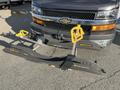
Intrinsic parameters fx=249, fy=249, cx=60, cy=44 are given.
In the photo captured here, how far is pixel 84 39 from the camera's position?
541 centimetres

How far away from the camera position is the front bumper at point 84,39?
5375mm

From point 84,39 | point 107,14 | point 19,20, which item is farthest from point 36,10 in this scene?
point 19,20

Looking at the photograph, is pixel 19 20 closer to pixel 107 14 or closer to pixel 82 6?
pixel 82 6

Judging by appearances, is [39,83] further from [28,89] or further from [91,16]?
[91,16]

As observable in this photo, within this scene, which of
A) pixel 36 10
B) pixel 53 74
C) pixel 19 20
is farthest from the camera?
pixel 19 20

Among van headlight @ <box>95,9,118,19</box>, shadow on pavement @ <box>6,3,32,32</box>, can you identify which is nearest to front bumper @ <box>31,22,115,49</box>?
van headlight @ <box>95,9,118,19</box>

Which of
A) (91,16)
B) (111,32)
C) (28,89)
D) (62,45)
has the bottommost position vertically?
(28,89)

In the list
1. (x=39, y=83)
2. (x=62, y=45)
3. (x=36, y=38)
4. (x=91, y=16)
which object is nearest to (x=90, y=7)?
(x=91, y=16)

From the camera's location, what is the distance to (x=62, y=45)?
18.3 ft

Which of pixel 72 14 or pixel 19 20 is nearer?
pixel 72 14

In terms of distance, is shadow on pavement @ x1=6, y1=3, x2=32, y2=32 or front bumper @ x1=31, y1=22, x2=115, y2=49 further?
shadow on pavement @ x1=6, y1=3, x2=32, y2=32

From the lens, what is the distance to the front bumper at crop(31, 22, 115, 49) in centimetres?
538

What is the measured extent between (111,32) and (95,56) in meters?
0.77

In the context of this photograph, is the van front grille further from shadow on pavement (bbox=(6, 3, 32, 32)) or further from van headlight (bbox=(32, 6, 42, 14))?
shadow on pavement (bbox=(6, 3, 32, 32))
